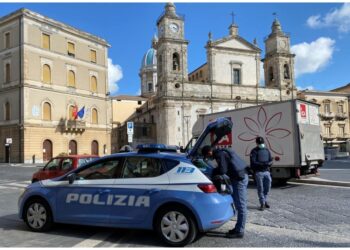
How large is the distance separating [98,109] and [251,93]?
79.0 ft

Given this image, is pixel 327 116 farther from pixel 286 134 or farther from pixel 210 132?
pixel 210 132

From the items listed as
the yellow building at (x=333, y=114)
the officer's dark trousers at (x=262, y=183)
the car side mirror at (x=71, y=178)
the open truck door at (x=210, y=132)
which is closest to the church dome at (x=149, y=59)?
the yellow building at (x=333, y=114)

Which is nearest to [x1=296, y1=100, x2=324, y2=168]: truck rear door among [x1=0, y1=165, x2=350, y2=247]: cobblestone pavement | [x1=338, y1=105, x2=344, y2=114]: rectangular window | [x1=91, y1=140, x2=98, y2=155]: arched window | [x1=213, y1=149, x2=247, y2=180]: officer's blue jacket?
[x1=0, y1=165, x2=350, y2=247]: cobblestone pavement

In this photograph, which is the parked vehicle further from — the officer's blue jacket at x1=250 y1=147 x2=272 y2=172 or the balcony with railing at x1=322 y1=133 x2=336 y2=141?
the balcony with railing at x1=322 y1=133 x2=336 y2=141

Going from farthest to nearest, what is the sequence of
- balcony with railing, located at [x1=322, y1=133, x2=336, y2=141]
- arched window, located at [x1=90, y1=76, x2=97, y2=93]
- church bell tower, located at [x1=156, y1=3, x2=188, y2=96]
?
1. balcony with railing, located at [x1=322, y1=133, x2=336, y2=141]
2. church bell tower, located at [x1=156, y1=3, x2=188, y2=96]
3. arched window, located at [x1=90, y1=76, x2=97, y2=93]

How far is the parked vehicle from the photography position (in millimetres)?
13453

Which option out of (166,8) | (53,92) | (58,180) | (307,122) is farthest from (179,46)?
(58,180)

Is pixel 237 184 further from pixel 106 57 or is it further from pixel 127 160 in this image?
pixel 106 57

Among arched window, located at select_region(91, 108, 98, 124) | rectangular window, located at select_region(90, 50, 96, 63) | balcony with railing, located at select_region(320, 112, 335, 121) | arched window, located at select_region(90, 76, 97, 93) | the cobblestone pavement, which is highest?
rectangular window, located at select_region(90, 50, 96, 63)

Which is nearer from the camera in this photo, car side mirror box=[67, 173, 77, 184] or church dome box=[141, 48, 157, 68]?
car side mirror box=[67, 173, 77, 184]

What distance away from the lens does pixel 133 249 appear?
6043mm

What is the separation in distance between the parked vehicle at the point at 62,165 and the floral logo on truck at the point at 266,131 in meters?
6.23

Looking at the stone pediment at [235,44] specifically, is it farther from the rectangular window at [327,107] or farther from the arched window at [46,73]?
the arched window at [46,73]

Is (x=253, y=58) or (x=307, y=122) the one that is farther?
(x=253, y=58)
